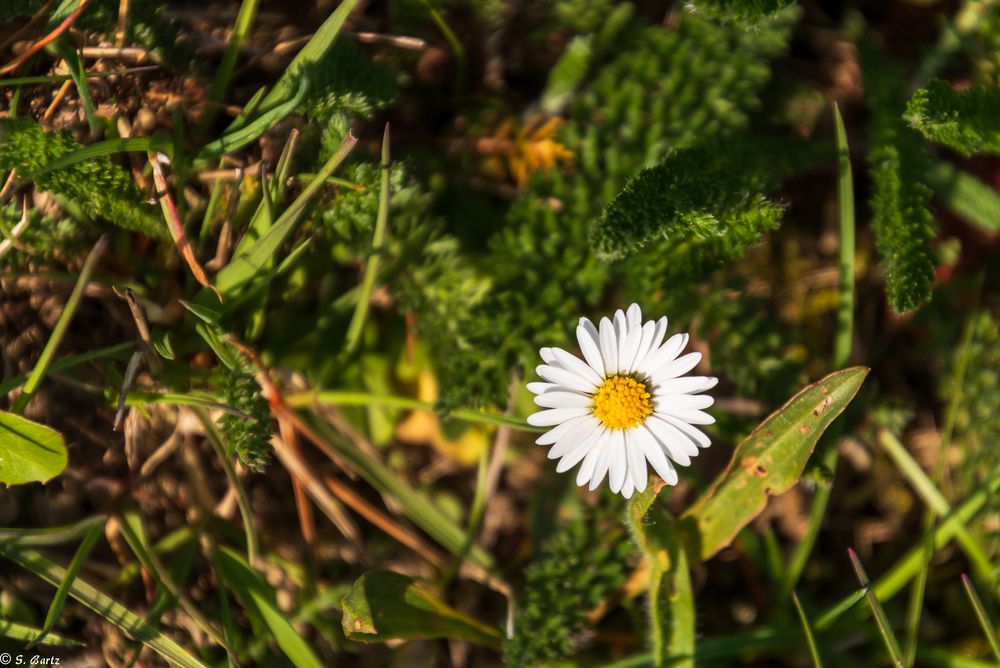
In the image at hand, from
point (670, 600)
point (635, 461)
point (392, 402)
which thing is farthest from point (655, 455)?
point (392, 402)

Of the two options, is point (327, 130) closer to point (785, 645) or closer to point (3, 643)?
point (3, 643)

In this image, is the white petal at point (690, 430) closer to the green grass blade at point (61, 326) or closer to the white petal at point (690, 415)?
the white petal at point (690, 415)

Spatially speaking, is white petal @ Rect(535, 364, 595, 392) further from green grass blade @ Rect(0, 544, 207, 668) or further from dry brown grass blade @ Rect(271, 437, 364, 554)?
green grass blade @ Rect(0, 544, 207, 668)

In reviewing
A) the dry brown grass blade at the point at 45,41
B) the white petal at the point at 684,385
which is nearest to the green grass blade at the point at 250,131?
the dry brown grass blade at the point at 45,41

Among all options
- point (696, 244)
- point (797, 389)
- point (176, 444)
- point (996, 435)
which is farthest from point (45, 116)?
point (996, 435)

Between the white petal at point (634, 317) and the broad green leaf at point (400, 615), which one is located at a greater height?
the white petal at point (634, 317)

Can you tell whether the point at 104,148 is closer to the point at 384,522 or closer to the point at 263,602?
the point at 263,602
